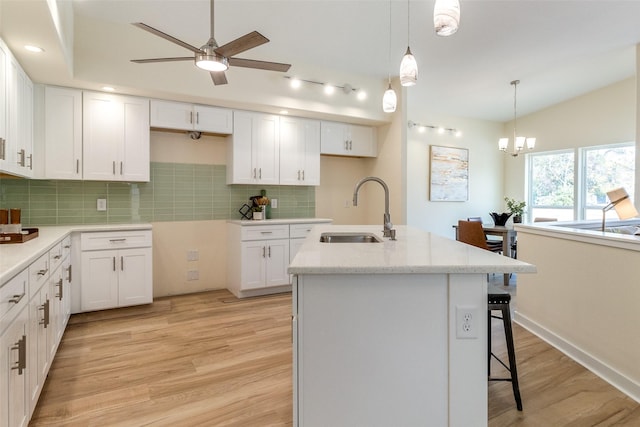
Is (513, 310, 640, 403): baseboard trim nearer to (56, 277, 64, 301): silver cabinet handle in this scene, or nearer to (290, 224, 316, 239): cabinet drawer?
(290, 224, 316, 239): cabinet drawer

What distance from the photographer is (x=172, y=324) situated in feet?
10.0

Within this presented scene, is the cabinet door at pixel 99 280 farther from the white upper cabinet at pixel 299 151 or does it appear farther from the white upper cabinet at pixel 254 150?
the white upper cabinet at pixel 299 151

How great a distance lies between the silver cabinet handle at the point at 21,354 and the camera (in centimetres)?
143

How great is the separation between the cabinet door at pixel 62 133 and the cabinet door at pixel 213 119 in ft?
3.53

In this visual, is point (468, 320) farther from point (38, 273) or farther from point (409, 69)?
point (38, 273)

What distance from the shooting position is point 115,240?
3.22 metres

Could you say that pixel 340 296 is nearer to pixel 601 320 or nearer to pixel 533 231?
pixel 601 320

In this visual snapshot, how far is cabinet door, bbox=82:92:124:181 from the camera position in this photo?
10.5 feet

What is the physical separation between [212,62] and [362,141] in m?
2.96

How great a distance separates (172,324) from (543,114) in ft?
22.9

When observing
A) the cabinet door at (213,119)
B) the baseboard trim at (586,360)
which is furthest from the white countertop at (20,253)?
the baseboard trim at (586,360)

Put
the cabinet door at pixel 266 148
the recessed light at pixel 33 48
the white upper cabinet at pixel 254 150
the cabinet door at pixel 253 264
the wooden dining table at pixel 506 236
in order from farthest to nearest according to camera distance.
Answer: the wooden dining table at pixel 506 236
the cabinet door at pixel 266 148
the white upper cabinet at pixel 254 150
the cabinet door at pixel 253 264
the recessed light at pixel 33 48

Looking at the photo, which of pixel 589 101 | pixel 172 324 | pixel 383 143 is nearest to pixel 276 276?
pixel 172 324

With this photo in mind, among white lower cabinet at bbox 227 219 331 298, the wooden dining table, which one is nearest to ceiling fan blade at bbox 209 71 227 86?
white lower cabinet at bbox 227 219 331 298
